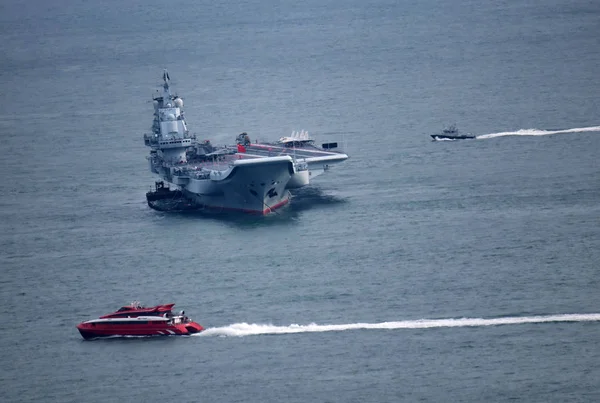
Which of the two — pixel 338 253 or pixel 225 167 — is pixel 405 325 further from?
pixel 225 167

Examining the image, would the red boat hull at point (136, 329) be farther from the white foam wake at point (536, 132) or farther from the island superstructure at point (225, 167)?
the white foam wake at point (536, 132)

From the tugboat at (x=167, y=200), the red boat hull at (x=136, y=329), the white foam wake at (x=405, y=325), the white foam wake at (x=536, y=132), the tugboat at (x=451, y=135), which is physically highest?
the tugboat at (x=451, y=135)

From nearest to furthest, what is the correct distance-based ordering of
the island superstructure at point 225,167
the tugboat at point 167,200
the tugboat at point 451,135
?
the island superstructure at point 225,167
the tugboat at point 167,200
the tugboat at point 451,135

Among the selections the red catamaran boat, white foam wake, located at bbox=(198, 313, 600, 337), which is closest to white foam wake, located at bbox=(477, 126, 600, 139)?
white foam wake, located at bbox=(198, 313, 600, 337)

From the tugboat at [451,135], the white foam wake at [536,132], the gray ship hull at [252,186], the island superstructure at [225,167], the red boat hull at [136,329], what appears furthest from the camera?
the tugboat at [451,135]

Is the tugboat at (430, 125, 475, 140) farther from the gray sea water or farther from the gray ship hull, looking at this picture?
the gray ship hull

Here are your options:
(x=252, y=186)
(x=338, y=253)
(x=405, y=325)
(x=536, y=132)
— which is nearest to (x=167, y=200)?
(x=252, y=186)

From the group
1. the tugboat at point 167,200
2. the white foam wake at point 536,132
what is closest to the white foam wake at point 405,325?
the tugboat at point 167,200

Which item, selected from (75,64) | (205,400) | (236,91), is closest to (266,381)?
(205,400)
